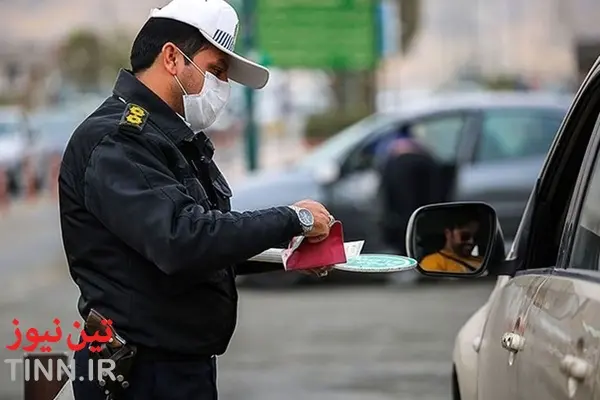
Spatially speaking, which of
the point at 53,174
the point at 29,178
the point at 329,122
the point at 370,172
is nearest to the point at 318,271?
the point at 370,172

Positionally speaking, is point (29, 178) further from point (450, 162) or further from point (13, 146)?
point (450, 162)

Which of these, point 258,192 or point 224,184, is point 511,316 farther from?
point 258,192

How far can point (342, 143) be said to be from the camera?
12453 millimetres

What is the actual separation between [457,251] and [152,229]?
1004mm

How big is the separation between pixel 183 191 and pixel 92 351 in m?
0.48

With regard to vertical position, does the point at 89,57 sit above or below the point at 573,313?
below

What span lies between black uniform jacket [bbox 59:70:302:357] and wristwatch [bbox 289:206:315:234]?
0.05 ft

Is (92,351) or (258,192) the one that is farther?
(258,192)

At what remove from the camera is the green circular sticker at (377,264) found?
3264 millimetres

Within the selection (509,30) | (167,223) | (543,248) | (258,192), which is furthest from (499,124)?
(509,30)

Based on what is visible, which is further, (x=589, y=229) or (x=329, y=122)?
(x=329, y=122)

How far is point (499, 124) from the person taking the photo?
12.2m

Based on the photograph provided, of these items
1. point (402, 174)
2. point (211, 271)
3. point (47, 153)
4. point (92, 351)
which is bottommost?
point (47, 153)

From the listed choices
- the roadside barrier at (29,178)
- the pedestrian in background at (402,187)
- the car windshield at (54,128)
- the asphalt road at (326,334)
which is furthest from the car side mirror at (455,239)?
the car windshield at (54,128)
